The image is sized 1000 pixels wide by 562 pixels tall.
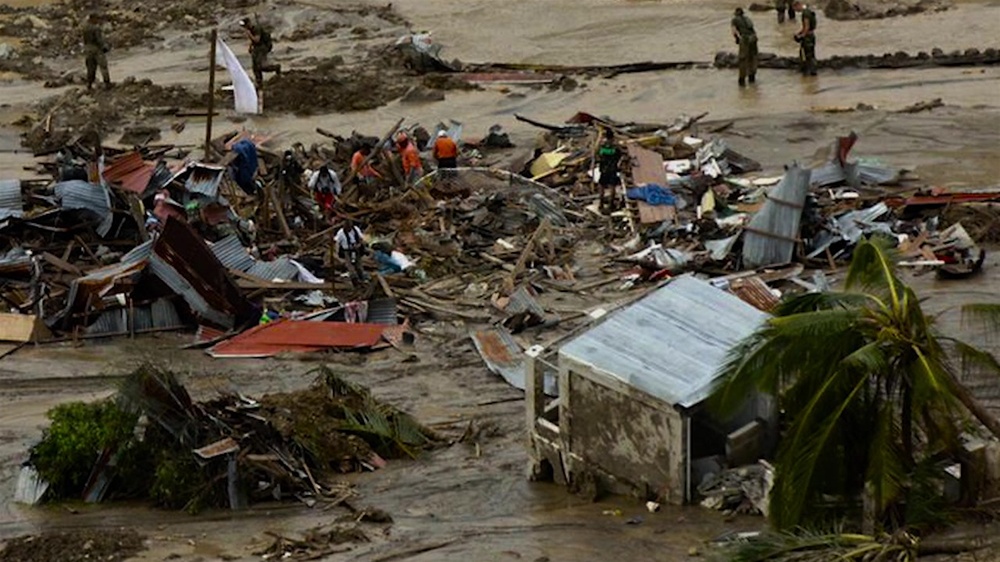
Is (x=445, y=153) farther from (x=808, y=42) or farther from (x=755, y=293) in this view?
(x=808, y=42)

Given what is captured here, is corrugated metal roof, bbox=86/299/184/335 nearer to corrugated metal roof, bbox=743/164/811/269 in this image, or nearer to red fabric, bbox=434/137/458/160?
red fabric, bbox=434/137/458/160

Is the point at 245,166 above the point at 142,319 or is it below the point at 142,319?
above

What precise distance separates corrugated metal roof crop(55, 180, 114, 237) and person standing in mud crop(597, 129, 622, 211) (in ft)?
22.3

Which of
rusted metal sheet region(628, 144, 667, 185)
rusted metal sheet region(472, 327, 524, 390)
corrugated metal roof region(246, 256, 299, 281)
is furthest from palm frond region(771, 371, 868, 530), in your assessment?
rusted metal sheet region(628, 144, 667, 185)

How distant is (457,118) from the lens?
30031 mm

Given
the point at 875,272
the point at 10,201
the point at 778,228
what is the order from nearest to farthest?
the point at 875,272, the point at 778,228, the point at 10,201

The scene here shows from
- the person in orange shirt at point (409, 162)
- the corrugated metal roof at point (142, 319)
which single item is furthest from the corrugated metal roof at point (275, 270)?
the person in orange shirt at point (409, 162)

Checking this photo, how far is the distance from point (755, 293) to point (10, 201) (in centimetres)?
1000

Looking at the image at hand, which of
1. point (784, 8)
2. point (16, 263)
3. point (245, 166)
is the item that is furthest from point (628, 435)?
point (784, 8)

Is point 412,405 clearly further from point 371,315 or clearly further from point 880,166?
point 880,166

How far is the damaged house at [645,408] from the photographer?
42.1ft

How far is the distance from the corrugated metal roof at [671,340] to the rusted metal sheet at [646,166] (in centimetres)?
818

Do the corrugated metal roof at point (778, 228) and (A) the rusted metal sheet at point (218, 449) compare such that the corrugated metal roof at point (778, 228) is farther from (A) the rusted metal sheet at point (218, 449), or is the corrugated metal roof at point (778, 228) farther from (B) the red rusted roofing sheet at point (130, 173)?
(A) the rusted metal sheet at point (218, 449)

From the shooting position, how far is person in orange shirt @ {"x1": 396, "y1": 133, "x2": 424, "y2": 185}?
2386cm
